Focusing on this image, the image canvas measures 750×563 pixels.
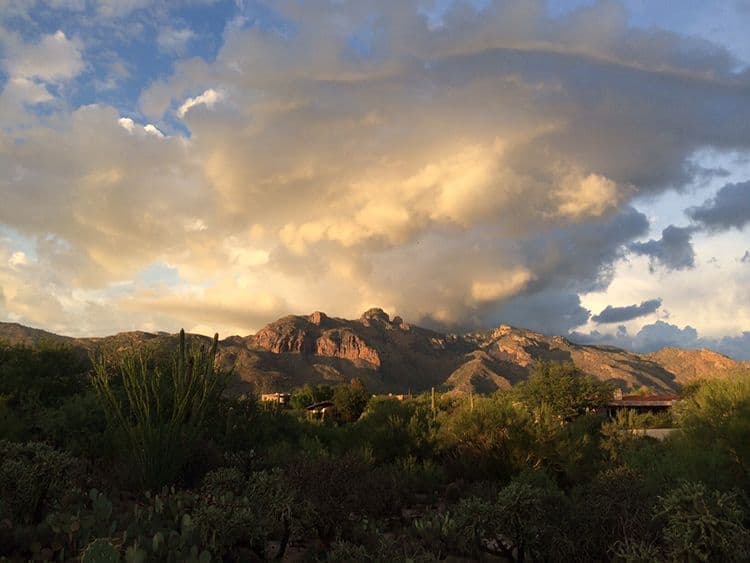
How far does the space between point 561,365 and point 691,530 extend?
42.3 m

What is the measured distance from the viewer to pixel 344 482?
10.3 meters

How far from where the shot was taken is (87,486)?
41.6 ft

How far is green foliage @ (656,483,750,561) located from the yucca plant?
1008 cm

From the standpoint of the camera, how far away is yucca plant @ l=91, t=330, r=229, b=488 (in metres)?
13.0

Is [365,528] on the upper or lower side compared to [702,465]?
lower

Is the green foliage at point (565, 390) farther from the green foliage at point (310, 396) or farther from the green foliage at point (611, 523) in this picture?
the green foliage at point (611, 523)

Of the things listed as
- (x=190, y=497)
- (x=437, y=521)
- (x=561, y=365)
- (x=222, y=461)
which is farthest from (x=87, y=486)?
(x=561, y=365)

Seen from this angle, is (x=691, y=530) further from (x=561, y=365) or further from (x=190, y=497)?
(x=561, y=365)

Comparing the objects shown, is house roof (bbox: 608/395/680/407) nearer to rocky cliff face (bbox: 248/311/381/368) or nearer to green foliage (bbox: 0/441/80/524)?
green foliage (bbox: 0/441/80/524)

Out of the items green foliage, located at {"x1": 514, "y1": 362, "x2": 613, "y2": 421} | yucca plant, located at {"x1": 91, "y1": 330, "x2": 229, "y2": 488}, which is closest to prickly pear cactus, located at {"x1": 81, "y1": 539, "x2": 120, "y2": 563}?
yucca plant, located at {"x1": 91, "y1": 330, "x2": 229, "y2": 488}

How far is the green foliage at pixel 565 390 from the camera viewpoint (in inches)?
1682

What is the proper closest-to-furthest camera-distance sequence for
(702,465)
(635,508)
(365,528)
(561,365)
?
(635,508) → (365,528) → (702,465) → (561,365)

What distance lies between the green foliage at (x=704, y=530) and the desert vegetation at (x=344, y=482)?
2cm

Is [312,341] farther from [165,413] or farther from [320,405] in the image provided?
[165,413]
